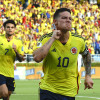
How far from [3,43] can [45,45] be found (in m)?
4.64

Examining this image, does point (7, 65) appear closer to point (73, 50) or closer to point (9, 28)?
point (9, 28)

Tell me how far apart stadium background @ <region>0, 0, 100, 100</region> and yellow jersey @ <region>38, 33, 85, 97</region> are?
16270 millimetres

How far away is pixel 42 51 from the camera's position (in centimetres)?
506

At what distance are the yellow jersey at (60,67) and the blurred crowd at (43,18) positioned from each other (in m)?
18.9

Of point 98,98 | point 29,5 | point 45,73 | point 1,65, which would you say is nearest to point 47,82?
point 45,73

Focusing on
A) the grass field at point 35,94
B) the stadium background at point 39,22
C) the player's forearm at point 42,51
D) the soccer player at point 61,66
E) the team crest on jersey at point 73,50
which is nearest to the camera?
the player's forearm at point 42,51

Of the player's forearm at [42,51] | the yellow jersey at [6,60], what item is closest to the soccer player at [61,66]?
the player's forearm at [42,51]

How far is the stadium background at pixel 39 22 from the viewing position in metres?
23.0

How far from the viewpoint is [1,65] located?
368 inches

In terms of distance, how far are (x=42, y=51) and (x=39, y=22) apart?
80.0ft

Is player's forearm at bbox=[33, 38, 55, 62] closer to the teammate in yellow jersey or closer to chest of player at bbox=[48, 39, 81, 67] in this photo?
chest of player at bbox=[48, 39, 81, 67]

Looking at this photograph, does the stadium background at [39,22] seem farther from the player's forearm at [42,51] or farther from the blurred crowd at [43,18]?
the player's forearm at [42,51]

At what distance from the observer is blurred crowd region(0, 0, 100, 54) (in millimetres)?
26969

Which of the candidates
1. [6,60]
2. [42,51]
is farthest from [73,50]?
[6,60]
